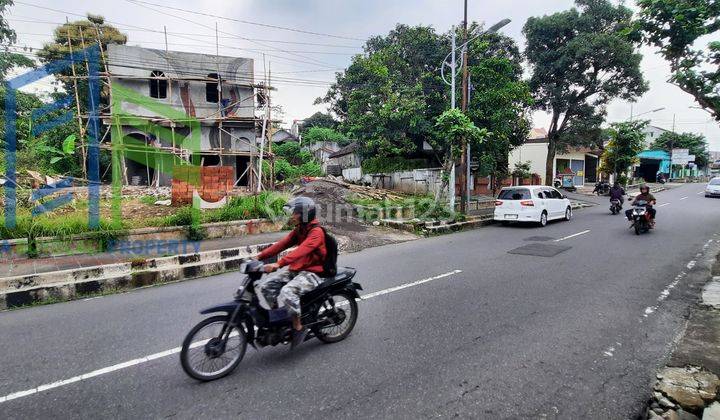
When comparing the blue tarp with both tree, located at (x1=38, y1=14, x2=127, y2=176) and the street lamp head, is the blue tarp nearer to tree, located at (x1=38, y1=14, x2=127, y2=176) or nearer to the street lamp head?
the street lamp head

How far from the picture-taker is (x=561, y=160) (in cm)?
3738

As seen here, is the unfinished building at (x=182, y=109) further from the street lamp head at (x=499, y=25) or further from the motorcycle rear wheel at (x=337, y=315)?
the motorcycle rear wheel at (x=337, y=315)

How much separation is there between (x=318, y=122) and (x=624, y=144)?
33.2 metres

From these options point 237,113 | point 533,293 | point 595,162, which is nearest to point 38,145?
point 237,113

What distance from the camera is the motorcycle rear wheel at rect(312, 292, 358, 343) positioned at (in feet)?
14.1

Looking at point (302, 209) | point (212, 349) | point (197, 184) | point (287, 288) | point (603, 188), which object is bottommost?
point (212, 349)

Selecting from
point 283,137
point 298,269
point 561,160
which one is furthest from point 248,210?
point 561,160

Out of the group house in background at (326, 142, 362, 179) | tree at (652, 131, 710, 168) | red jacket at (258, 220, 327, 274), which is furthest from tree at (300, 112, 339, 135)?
tree at (652, 131, 710, 168)

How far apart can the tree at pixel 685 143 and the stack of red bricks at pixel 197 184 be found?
203ft

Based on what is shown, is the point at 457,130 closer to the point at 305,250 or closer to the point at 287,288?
the point at 305,250

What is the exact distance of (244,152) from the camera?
73.7 ft

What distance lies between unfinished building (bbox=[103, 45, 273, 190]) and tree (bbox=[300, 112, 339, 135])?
23.7 meters

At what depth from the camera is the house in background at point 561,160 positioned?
3469 centimetres

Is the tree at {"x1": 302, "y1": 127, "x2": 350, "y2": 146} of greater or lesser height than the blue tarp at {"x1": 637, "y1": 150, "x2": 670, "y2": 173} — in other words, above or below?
above
